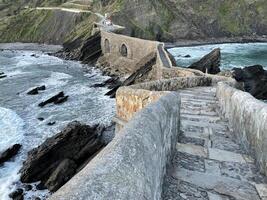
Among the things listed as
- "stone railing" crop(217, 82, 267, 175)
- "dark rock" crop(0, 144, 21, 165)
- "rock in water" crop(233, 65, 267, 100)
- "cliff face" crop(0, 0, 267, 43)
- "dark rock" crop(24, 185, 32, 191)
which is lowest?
"dark rock" crop(24, 185, 32, 191)

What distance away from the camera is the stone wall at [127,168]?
279 centimetres

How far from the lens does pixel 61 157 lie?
69.8 ft

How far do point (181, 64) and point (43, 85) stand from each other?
2374cm

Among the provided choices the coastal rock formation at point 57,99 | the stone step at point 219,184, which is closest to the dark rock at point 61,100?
the coastal rock formation at point 57,99

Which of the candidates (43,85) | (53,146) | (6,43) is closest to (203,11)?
(6,43)

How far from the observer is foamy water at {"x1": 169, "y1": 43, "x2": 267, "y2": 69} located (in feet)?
202

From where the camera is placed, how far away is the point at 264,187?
5559 mm

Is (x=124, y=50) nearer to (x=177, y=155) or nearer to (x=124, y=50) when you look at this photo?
(x=124, y=50)

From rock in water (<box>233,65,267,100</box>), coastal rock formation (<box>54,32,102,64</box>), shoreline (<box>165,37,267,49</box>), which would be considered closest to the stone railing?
rock in water (<box>233,65,267,100</box>)

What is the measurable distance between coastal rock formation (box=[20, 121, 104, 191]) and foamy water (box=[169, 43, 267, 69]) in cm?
3753

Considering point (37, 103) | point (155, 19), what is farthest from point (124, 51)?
point (155, 19)

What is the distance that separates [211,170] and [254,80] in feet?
115

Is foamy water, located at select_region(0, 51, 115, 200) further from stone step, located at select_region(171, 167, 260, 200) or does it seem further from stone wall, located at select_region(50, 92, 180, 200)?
stone wall, located at select_region(50, 92, 180, 200)

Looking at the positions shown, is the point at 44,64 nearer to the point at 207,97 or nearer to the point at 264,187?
the point at 207,97
